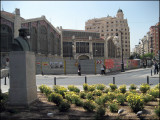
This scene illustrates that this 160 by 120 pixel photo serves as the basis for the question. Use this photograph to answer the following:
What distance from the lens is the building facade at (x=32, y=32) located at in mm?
29375

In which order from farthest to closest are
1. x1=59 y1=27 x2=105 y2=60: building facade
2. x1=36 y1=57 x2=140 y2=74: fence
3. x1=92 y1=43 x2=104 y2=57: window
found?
x1=92 y1=43 x2=104 y2=57: window, x1=59 y1=27 x2=105 y2=60: building facade, x1=36 y1=57 x2=140 y2=74: fence

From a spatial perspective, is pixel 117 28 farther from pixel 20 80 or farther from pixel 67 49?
pixel 20 80

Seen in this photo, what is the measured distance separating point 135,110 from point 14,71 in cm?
530

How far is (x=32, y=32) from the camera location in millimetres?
34375

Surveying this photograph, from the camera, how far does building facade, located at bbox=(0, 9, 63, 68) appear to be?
29.4 m

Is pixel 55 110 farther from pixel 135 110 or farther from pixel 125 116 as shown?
pixel 135 110

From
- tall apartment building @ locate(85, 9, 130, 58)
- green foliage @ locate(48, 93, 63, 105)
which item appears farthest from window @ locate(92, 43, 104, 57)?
green foliage @ locate(48, 93, 63, 105)

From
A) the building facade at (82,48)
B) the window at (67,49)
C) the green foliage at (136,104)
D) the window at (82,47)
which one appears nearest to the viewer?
the green foliage at (136,104)

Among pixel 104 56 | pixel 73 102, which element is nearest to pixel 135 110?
pixel 73 102

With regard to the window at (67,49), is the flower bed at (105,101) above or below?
below

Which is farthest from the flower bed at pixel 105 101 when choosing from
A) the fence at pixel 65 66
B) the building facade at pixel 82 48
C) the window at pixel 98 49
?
the window at pixel 98 49

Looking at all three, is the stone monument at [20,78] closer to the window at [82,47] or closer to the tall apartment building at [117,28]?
the window at [82,47]

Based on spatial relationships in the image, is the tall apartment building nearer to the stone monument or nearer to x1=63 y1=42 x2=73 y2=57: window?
x1=63 y1=42 x2=73 y2=57: window

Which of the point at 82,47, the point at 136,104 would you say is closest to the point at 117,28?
the point at 82,47
